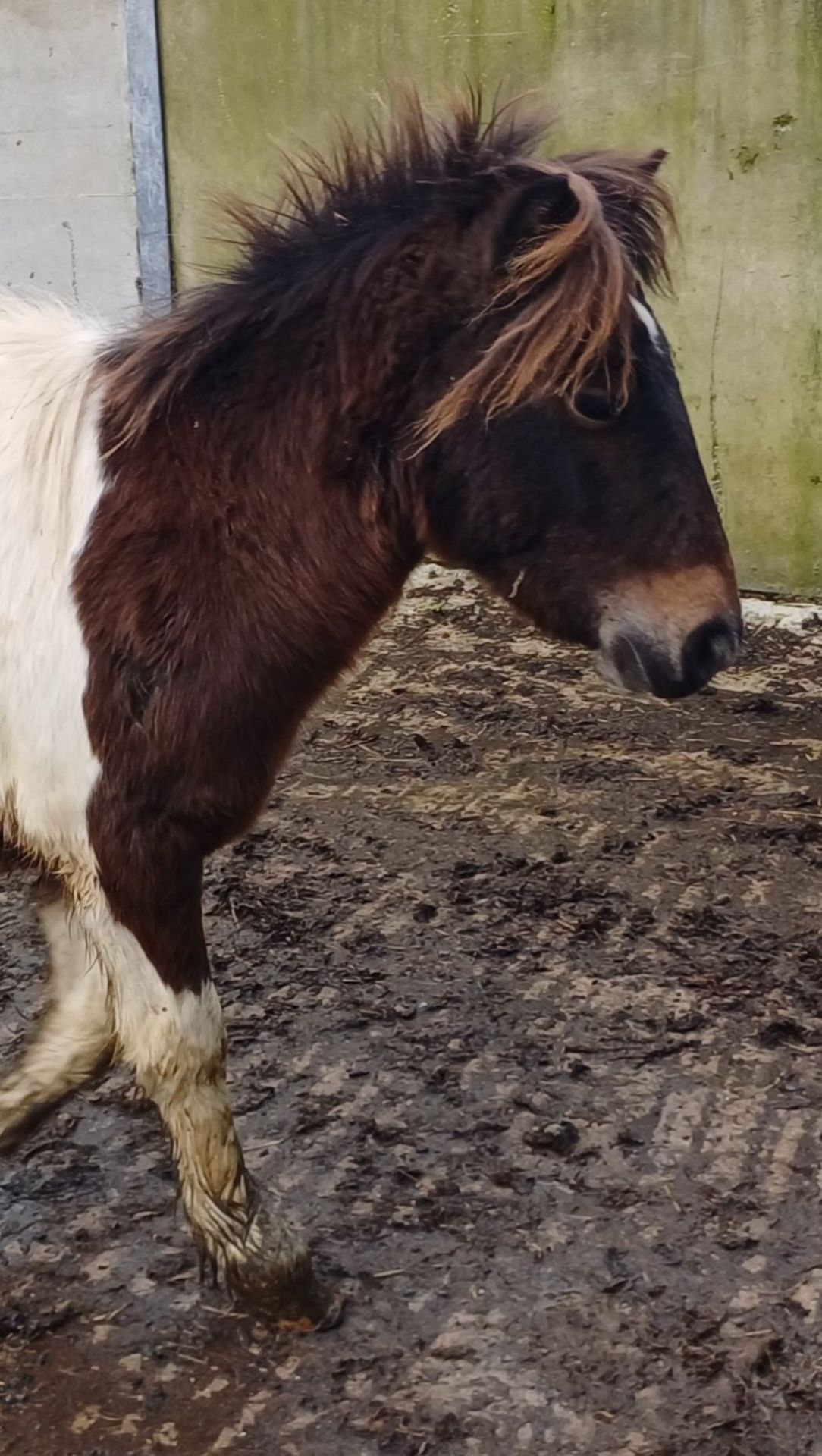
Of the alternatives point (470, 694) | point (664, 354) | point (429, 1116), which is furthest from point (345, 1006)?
point (470, 694)

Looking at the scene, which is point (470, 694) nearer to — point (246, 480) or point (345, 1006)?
point (345, 1006)

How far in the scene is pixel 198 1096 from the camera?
7.61 ft

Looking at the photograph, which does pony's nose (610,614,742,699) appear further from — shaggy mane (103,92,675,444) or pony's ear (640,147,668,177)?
pony's ear (640,147,668,177)

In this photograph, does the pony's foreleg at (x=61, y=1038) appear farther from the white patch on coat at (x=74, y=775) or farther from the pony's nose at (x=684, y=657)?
the pony's nose at (x=684, y=657)

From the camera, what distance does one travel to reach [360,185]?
7.61 ft

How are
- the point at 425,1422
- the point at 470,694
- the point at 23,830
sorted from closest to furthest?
the point at 425,1422, the point at 23,830, the point at 470,694

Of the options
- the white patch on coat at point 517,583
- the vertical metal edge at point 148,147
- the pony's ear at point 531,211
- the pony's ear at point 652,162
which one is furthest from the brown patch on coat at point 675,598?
the vertical metal edge at point 148,147

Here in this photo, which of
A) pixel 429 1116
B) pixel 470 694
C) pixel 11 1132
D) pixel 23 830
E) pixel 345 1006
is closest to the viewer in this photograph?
pixel 23 830

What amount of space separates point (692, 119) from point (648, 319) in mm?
4552

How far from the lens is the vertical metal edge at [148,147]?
22.3 ft

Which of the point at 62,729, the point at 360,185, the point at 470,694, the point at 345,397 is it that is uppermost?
the point at 360,185

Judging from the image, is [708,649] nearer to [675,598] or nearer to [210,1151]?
[675,598]

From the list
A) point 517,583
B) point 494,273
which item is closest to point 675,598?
point 517,583

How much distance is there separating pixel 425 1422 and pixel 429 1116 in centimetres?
84
